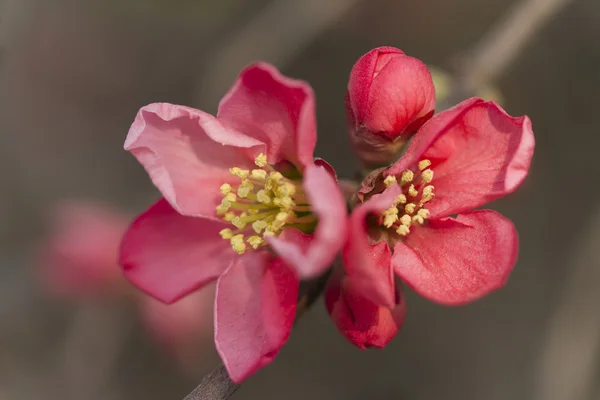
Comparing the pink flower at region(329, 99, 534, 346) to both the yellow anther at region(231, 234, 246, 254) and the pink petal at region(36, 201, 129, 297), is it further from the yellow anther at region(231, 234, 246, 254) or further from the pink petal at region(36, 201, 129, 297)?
the pink petal at region(36, 201, 129, 297)

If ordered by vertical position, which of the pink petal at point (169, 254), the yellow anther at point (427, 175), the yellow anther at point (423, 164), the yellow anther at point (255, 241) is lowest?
the pink petal at point (169, 254)

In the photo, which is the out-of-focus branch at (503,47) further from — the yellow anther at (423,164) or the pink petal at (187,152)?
the pink petal at (187,152)

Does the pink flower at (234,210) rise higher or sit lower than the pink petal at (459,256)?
lower

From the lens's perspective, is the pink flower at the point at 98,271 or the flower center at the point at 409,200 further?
the pink flower at the point at 98,271

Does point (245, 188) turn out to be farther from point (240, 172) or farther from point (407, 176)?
point (407, 176)

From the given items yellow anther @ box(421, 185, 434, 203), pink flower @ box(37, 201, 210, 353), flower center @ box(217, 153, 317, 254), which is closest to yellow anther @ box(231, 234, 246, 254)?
flower center @ box(217, 153, 317, 254)

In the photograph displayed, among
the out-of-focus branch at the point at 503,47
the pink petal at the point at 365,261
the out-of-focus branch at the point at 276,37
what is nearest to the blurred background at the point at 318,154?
the out-of-focus branch at the point at 276,37

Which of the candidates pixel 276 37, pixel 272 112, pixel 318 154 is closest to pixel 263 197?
pixel 272 112
